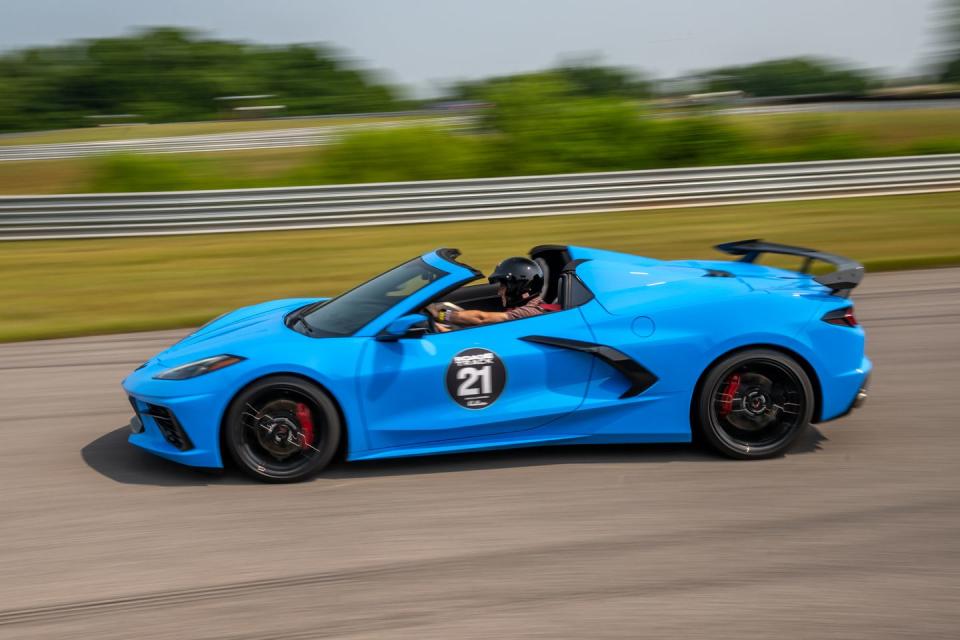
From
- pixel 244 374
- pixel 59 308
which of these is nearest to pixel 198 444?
pixel 244 374

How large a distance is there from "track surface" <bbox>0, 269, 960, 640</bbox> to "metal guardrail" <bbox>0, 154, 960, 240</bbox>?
26.8 ft

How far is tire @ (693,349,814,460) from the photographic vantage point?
5574 millimetres

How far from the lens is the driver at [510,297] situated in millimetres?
5684

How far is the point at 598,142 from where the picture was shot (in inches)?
769

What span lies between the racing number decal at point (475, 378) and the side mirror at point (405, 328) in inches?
10.1

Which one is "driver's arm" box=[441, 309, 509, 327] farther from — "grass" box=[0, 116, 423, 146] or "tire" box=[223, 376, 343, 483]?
"grass" box=[0, 116, 423, 146]

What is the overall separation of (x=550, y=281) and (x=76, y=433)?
321 centimetres

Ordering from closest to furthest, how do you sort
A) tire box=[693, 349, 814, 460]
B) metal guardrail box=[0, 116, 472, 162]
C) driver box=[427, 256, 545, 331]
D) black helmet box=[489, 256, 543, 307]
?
tire box=[693, 349, 814, 460] → driver box=[427, 256, 545, 331] → black helmet box=[489, 256, 543, 307] → metal guardrail box=[0, 116, 472, 162]

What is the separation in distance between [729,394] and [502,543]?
181 centimetres

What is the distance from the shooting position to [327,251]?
42.5ft

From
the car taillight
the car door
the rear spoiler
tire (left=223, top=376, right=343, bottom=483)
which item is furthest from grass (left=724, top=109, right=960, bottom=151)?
tire (left=223, top=376, right=343, bottom=483)

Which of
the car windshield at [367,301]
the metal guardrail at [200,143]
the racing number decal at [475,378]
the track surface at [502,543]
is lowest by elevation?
the track surface at [502,543]

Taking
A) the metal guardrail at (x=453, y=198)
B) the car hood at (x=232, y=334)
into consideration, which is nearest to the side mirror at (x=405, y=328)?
the car hood at (x=232, y=334)

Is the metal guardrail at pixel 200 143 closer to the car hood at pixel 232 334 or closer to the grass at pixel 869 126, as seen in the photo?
the grass at pixel 869 126
